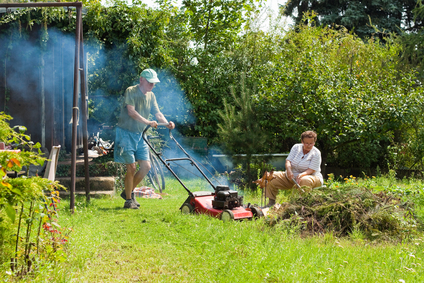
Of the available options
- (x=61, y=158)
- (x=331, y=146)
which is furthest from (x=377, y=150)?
(x=61, y=158)

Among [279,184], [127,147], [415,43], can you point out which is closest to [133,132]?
[127,147]

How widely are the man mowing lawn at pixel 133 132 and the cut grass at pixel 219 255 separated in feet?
4.00

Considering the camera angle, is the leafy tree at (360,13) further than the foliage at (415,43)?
Yes

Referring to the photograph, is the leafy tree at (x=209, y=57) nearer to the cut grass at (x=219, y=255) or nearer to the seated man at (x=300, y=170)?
the seated man at (x=300, y=170)

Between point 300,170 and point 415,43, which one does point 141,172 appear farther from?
point 415,43

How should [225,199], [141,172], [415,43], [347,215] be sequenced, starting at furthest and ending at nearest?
1. [415,43]
2. [141,172]
3. [225,199]
4. [347,215]

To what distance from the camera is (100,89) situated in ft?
29.7

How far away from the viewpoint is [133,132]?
20.0ft

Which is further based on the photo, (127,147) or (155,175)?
(155,175)

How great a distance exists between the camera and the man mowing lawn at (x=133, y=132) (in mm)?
6012

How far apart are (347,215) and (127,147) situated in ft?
10.6

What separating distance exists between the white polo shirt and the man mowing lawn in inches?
74.6

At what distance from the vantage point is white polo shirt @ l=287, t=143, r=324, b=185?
19.2 feet

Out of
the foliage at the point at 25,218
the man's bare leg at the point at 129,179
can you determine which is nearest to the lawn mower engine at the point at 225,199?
the man's bare leg at the point at 129,179
